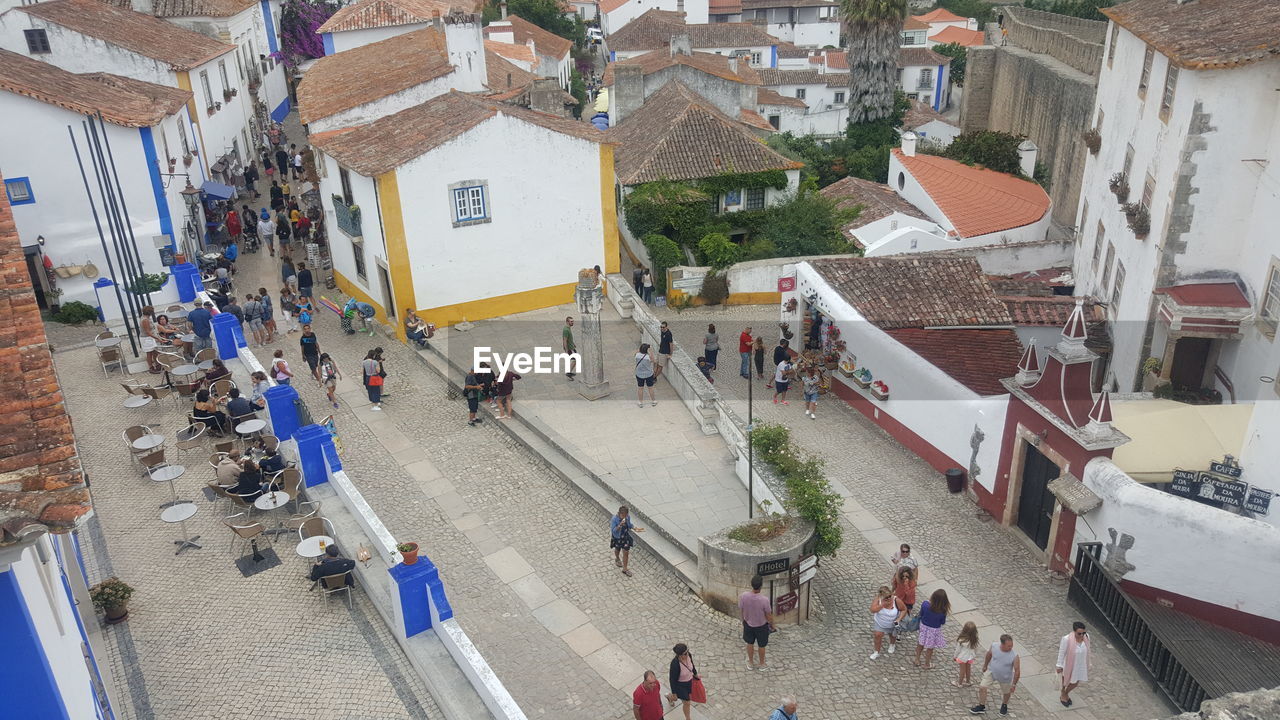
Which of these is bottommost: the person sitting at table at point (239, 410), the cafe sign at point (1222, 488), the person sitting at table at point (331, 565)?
the cafe sign at point (1222, 488)

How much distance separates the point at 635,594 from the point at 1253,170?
46.4ft

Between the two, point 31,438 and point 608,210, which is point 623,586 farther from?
point 608,210

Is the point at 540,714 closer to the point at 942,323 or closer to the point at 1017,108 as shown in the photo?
the point at 942,323

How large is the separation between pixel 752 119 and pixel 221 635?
37.8 metres

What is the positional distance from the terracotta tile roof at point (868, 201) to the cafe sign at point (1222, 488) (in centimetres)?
1640

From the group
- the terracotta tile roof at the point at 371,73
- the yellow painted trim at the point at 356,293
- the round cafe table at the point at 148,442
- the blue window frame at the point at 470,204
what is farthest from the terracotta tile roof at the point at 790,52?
the round cafe table at the point at 148,442

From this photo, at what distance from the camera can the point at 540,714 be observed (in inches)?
461

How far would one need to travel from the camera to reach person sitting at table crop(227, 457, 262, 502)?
1397 cm

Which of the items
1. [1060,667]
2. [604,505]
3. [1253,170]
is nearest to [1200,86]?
[1253,170]

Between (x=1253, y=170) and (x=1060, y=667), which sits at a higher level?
(x=1253, y=170)

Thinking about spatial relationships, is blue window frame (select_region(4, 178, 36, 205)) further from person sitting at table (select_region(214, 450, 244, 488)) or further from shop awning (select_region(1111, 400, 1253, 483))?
shop awning (select_region(1111, 400, 1253, 483))

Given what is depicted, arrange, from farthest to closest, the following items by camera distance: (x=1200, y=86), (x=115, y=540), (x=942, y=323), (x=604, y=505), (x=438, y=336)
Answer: (x=438, y=336)
(x=942, y=323)
(x=1200, y=86)
(x=604, y=505)
(x=115, y=540)

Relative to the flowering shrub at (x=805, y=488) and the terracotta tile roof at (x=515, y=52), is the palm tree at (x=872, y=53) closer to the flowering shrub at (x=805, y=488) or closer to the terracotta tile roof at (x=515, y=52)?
the terracotta tile roof at (x=515, y=52)

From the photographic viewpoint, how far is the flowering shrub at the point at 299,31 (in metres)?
54.3
